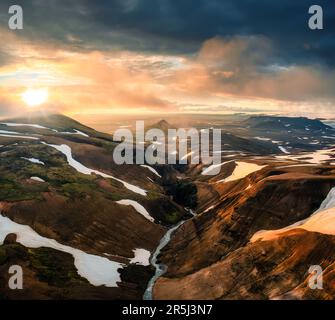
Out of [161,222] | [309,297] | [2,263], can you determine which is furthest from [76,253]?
[309,297]

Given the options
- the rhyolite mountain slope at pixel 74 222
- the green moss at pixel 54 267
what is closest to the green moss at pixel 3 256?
the rhyolite mountain slope at pixel 74 222

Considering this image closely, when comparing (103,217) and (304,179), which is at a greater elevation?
(304,179)

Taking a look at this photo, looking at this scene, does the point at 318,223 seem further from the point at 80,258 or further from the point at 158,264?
the point at 80,258

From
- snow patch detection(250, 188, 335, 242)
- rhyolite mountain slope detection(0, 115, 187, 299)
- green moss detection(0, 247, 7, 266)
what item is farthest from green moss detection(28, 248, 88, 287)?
snow patch detection(250, 188, 335, 242)

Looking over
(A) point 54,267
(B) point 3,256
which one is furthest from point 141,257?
(B) point 3,256

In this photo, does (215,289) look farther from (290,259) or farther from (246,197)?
(246,197)

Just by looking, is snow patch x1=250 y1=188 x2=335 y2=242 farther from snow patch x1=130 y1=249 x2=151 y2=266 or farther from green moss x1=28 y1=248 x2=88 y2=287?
green moss x1=28 y1=248 x2=88 y2=287

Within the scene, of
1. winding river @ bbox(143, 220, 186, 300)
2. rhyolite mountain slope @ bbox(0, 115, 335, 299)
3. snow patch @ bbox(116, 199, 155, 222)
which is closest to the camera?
rhyolite mountain slope @ bbox(0, 115, 335, 299)

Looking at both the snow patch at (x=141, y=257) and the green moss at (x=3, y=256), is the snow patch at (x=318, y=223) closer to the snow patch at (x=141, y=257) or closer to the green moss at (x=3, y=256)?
the snow patch at (x=141, y=257)
